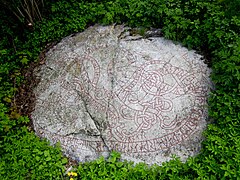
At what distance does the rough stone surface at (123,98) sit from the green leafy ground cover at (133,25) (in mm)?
174

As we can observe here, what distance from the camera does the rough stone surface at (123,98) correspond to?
3881 millimetres

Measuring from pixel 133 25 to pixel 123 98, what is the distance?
120cm

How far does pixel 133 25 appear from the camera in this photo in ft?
15.8

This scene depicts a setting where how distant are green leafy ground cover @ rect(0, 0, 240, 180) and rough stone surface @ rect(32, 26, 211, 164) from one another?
17 centimetres

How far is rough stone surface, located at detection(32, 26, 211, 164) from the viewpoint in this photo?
3881 millimetres

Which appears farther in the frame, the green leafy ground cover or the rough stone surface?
the rough stone surface

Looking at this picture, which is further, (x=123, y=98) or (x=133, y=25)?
(x=133, y=25)

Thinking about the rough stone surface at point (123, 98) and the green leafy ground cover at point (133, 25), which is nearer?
the green leafy ground cover at point (133, 25)

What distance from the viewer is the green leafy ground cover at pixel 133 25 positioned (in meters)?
3.49

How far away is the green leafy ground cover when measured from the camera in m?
3.49

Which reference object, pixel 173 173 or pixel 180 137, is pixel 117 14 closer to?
pixel 180 137

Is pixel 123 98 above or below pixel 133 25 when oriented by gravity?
below

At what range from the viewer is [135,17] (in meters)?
4.80

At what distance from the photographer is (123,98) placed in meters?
4.19
